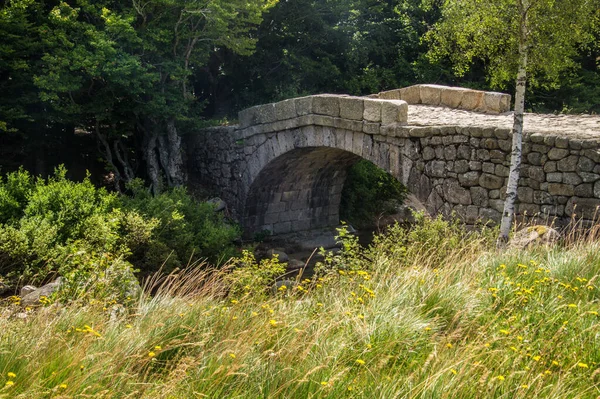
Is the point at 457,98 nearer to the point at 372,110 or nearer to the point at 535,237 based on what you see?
the point at 372,110

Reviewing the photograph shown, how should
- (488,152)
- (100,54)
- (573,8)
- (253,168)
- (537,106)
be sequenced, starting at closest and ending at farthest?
(573,8) → (488,152) → (100,54) → (253,168) → (537,106)

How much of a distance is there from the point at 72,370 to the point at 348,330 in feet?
4.85

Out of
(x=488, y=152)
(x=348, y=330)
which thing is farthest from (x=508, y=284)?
(x=488, y=152)

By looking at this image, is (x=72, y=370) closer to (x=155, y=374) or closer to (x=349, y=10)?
(x=155, y=374)

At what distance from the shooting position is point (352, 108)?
419 inches

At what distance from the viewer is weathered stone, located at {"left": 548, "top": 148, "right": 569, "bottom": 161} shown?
25.0 ft

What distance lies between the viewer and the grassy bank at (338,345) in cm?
291

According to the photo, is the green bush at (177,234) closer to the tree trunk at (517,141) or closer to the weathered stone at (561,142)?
the tree trunk at (517,141)

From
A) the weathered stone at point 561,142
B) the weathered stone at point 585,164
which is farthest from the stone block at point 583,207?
the weathered stone at point 561,142

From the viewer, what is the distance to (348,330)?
3.53 metres

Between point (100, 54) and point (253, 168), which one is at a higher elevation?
point (100, 54)

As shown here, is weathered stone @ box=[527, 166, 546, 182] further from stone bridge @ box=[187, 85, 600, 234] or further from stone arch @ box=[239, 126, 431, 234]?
stone arch @ box=[239, 126, 431, 234]

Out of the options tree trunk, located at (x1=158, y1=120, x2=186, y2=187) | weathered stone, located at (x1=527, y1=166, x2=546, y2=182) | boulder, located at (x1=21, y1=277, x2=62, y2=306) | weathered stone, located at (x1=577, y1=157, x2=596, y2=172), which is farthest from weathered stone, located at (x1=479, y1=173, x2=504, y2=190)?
tree trunk, located at (x1=158, y1=120, x2=186, y2=187)

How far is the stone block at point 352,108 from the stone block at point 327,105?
135 millimetres
